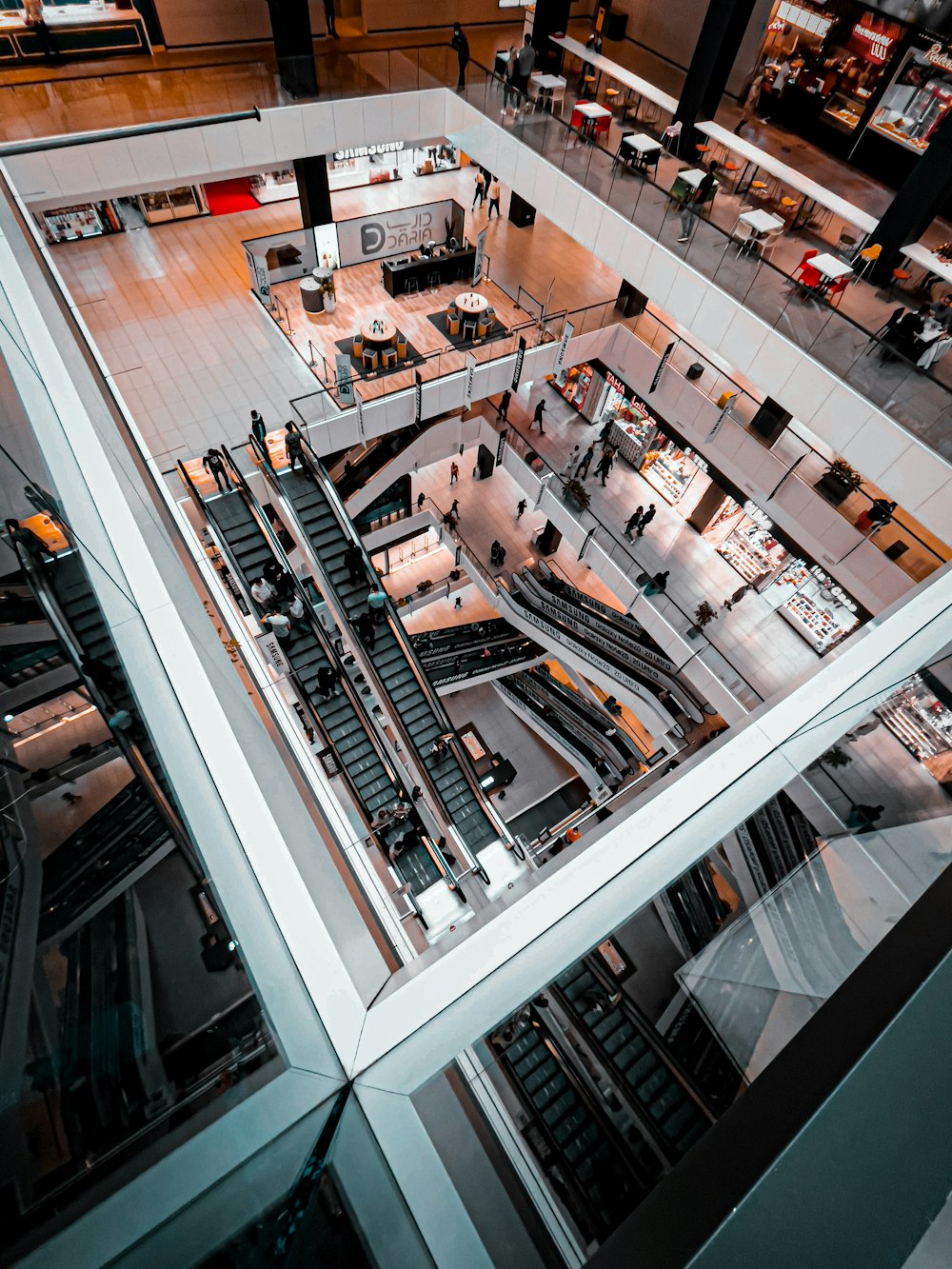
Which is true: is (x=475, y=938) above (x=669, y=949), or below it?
above

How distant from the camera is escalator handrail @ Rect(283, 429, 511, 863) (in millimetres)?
9586

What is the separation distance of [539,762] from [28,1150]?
15007 millimetres

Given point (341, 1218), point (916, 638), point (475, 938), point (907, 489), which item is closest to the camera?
point (341, 1218)

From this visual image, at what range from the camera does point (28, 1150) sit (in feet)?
4.43

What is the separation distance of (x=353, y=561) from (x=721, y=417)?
25.2 ft

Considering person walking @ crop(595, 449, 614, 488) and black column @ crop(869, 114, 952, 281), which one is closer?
black column @ crop(869, 114, 952, 281)

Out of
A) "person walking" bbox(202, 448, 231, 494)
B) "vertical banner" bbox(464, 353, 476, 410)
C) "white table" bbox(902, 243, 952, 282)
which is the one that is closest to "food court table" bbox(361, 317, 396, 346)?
"vertical banner" bbox(464, 353, 476, 410)

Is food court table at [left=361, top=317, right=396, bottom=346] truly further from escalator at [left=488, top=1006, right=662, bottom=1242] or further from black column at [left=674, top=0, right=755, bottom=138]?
escalator at [left=488, top=1006, right=662, bottom=1242]

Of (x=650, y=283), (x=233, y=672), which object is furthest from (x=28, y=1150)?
(x=650, y=283)

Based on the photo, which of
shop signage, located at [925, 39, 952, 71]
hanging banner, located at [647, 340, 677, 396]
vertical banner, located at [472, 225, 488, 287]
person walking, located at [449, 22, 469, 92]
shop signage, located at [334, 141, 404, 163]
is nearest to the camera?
shop signage, located at [925, 39, 952, 71]

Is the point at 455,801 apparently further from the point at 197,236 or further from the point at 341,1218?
the point at 197,236

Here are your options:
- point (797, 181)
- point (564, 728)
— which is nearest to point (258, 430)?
point (797, 181)

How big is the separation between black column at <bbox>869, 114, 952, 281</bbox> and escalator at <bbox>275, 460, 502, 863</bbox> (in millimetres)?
8717

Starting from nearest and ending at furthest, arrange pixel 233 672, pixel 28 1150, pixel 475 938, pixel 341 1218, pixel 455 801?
pixel 28 1150 → pixel 341 1218 → pixel 475 938 → pixel 233 672 → pixel 455 801
